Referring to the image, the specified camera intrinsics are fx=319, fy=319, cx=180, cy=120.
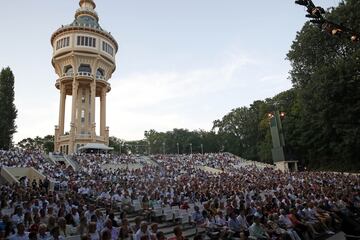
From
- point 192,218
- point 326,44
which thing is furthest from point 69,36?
point 192,218

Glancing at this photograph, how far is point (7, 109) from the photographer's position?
4953 cm

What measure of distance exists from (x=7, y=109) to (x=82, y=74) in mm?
12677

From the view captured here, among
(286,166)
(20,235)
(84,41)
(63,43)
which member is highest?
(63,43)

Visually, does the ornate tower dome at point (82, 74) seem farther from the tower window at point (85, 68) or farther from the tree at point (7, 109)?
the tree at point (7, 109)

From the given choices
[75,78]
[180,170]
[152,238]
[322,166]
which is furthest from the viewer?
[75,78]

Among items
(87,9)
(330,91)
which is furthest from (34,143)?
(330,91)

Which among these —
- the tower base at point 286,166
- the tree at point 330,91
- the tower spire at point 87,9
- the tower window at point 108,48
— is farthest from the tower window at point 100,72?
the tower base at point 286,166

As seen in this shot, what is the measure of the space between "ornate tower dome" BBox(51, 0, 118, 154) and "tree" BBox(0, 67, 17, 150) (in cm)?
741

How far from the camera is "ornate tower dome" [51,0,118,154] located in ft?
176

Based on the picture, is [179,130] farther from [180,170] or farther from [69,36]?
[180,170]

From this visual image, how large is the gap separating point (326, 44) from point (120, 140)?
86774 mm

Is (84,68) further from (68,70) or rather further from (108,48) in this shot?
(108,48)

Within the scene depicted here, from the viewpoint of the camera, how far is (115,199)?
1627cm

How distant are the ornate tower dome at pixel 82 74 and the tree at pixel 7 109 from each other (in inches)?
292
